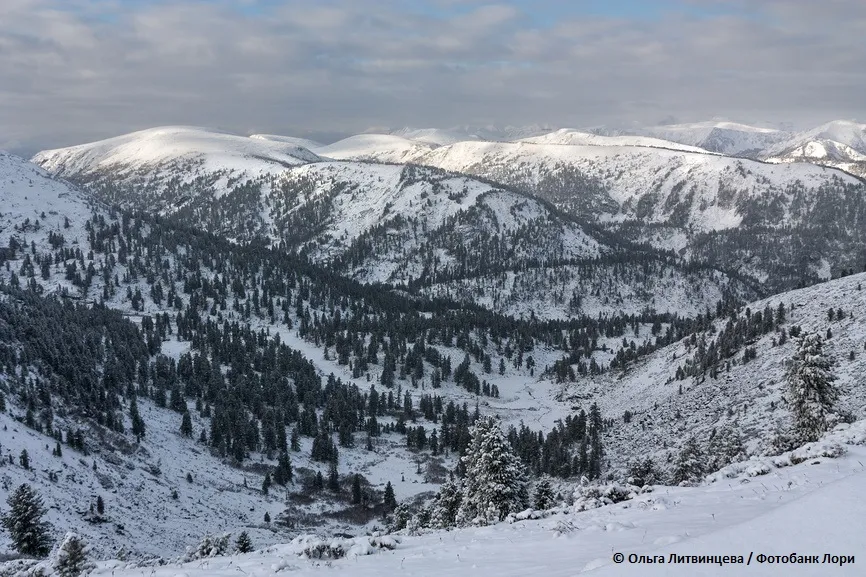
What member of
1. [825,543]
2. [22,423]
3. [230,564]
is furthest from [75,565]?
[22,423]

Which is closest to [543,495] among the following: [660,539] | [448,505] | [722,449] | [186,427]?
[448,505]

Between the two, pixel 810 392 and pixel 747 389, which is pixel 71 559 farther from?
pixel 747 389

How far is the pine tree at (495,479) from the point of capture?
156ft

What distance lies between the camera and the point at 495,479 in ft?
159

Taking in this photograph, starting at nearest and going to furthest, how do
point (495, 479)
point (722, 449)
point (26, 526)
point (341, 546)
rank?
point (341, 546) → point (495, 479) → point (26, 526) → point (722, 449)

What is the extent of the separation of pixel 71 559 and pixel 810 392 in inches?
2266

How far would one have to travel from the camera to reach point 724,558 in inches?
559

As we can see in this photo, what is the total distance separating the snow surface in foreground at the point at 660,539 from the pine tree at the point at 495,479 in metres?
19.5

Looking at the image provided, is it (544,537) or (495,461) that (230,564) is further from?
(495,461)

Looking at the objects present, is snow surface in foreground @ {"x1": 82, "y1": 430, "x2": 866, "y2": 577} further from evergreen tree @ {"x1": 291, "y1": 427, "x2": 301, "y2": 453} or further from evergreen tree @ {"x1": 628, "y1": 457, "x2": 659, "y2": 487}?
evergreen tree @ {"x1": 291, "y1": 427, "x2": 301, "y2": 453}

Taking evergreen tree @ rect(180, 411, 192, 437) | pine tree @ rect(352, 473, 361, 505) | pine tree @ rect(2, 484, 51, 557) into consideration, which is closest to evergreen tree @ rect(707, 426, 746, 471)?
pine tree @ rect(2, 484, 51, 557)

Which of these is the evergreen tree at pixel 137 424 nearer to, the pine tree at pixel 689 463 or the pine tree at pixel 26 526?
Result: the pine tree at pixel 26 526

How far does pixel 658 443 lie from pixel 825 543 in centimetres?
11110

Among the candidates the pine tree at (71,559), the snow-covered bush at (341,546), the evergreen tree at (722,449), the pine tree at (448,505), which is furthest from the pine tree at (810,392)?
the pine tree at (71,559)
